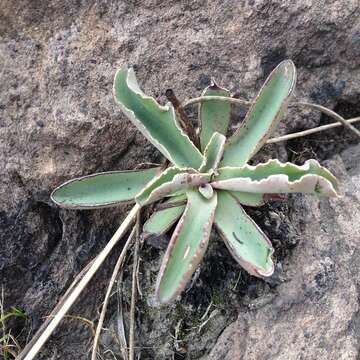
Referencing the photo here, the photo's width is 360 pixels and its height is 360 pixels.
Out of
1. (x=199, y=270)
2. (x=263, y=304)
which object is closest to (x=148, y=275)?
(x=199, y=270)

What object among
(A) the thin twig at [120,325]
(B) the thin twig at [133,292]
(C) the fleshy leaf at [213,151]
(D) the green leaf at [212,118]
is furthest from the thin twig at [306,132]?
(A) the thin twig at [120,325]

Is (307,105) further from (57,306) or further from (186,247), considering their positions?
(57,306)

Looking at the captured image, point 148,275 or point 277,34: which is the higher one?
point 277,34

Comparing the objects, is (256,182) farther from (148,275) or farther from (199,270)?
(148,275)

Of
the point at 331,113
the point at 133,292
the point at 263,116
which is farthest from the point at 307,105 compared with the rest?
the point at 133,292

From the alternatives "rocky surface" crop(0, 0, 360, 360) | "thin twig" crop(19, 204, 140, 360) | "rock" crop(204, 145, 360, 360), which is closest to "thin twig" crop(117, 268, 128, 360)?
"rocky surface" crop(0, 0, 360, 360)

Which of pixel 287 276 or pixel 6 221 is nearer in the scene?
pixel 287 276
